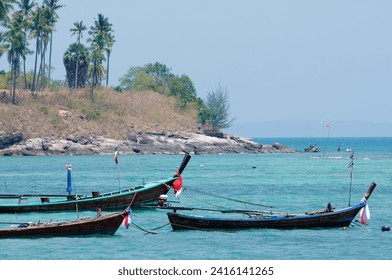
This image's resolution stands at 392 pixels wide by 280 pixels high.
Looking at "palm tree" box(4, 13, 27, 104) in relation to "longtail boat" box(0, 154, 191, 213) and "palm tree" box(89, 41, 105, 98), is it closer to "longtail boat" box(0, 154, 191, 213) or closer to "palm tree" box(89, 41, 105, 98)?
"palm tree" box(89, 41, 105, 98)

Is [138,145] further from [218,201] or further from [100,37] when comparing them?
[218,201]

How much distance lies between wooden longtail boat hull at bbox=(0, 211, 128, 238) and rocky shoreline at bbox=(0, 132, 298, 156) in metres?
79.0

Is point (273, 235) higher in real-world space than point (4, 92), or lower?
lower

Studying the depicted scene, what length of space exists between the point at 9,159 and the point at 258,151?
50.2 metres

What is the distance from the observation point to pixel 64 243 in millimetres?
41906

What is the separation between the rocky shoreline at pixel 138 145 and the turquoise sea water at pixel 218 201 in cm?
636

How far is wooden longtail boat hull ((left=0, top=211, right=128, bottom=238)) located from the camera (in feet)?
138

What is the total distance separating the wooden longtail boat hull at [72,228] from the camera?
4219cm

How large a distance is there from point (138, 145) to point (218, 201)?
3064 inches

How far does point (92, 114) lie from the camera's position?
14512cm

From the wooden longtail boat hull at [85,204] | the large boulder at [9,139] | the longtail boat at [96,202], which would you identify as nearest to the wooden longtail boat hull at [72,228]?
the longtail boat at [96,202]
